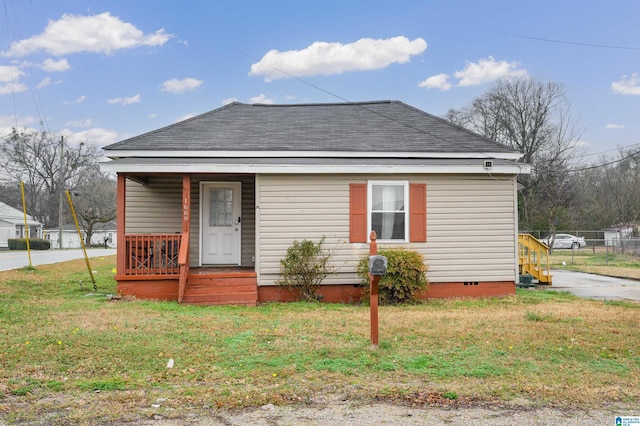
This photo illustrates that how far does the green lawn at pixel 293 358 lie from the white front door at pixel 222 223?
10.00ft

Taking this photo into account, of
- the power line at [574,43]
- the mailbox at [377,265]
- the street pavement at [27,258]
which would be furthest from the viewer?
the street pavement at [27,258]

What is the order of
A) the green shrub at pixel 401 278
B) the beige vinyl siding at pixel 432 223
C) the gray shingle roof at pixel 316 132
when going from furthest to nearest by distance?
1. the gray shingle roof at pixel 316 132
2. the beige vinyl siding at pixel 432 223
3. the green shrub at pixel 401 278

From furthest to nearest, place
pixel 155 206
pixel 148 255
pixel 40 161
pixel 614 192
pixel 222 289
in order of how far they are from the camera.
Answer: pixel 40 161 → pixel 614 192 → pixel 155 206 → pixel 148 255 → pixel 222 289

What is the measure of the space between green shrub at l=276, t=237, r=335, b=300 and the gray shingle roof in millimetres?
2154

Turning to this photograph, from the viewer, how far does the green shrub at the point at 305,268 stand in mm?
10141

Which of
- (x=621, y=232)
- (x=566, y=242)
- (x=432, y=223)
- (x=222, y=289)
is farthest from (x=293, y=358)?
(x=621, y=232)

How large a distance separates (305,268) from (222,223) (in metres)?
2.62

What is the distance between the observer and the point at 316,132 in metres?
11.9

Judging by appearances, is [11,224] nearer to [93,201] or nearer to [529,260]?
[93,201]

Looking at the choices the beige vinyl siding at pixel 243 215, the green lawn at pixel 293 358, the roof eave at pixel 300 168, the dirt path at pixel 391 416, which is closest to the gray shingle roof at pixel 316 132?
the roof eave at pixel 300 168

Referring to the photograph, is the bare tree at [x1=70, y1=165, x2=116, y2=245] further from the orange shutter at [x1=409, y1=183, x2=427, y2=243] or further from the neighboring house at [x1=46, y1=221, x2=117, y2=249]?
the orange shutter at [x1=409, y1=183, x2=427, y2=243]

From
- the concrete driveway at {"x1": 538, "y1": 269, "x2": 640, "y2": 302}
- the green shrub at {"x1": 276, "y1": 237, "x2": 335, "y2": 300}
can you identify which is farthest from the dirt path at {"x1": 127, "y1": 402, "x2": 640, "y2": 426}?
the concrete driveway at {"x1": 538, "y1": 269, "x2": 640, "y2": 302}

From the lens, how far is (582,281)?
1484 centimetres

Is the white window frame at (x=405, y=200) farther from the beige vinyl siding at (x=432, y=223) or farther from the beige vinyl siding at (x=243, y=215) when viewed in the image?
the beige vinyl siding at (x=243, y=215)
